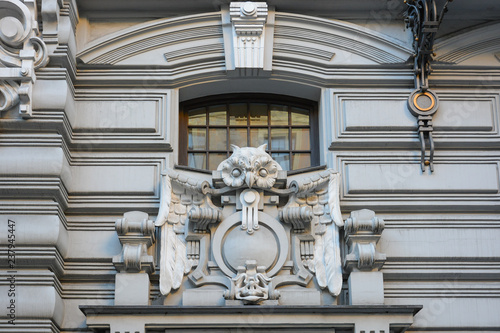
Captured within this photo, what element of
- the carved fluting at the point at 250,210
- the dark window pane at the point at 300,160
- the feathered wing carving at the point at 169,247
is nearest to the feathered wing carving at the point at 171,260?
the feathered wing carving at the point at 169,247

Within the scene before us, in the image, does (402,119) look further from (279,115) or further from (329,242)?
(329,242)

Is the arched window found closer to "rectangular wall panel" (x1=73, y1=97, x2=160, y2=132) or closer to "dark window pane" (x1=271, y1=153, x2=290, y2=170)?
"dark window pane" (x1=271, y1=153, x2=290, y2=170)

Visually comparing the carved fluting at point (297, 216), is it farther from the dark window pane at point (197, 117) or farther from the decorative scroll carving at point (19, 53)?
the decorative scroll carving at point (19, 53)

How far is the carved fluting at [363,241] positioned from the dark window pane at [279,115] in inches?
83.7

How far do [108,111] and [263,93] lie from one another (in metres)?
2.27

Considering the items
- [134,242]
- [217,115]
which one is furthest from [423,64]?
[134,242]

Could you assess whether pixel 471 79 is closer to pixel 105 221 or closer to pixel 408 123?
pixel 408 123

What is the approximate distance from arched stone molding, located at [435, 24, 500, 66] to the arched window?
205 cm

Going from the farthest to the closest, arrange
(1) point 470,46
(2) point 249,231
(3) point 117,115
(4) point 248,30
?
(1) point 470,46 < (4) point 248,30 < (3) point 117,115 < (2) point 249,231

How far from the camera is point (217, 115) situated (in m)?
13.8

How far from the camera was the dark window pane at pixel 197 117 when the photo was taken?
13.8 metres

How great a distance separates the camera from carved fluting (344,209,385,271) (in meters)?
12.0

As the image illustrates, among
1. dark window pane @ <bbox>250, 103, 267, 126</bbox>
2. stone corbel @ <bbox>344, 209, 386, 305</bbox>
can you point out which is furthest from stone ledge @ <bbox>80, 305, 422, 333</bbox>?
dark window pane @ <bbox>250, 103, 267, 126</bbox>

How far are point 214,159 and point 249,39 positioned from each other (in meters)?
1.77
